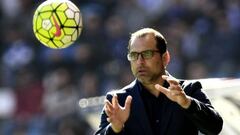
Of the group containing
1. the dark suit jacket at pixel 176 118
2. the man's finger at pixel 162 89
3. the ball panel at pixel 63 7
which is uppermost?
the ball panel at pixel 63 7

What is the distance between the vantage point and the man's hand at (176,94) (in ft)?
19.0

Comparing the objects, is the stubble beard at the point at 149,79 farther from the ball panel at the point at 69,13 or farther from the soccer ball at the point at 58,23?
the ball panel at the point at 69,13

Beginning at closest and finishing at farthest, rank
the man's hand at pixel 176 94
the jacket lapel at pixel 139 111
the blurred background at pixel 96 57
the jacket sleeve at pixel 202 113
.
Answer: the man's hand at pixel 176 94 < the jacket sleeve at pixel 202 113 < the jacket lapel at pixel 139 111 < the blurred background at pixel 96 57

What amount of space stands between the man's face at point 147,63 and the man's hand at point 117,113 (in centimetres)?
25

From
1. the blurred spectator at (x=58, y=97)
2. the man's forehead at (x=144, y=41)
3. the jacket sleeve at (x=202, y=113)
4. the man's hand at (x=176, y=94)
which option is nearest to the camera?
the man's hand at (x=176, y=94)

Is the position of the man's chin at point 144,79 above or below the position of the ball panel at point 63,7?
below

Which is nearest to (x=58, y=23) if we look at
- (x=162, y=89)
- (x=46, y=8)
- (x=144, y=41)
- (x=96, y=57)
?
(x=46, y=8)

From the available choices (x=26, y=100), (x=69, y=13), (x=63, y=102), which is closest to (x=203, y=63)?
(x=63, y=102)

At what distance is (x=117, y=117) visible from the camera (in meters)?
5.95

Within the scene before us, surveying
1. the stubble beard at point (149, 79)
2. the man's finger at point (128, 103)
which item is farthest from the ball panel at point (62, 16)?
the man's finger at point (128, 103)

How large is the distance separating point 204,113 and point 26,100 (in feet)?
31.3

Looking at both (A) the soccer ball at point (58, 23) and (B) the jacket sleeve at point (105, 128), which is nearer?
(B) the jacket sleeve at point (105, 128)

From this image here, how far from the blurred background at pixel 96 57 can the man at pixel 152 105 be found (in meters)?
6.03

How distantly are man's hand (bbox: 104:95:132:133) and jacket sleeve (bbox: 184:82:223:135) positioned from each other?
410 mm
